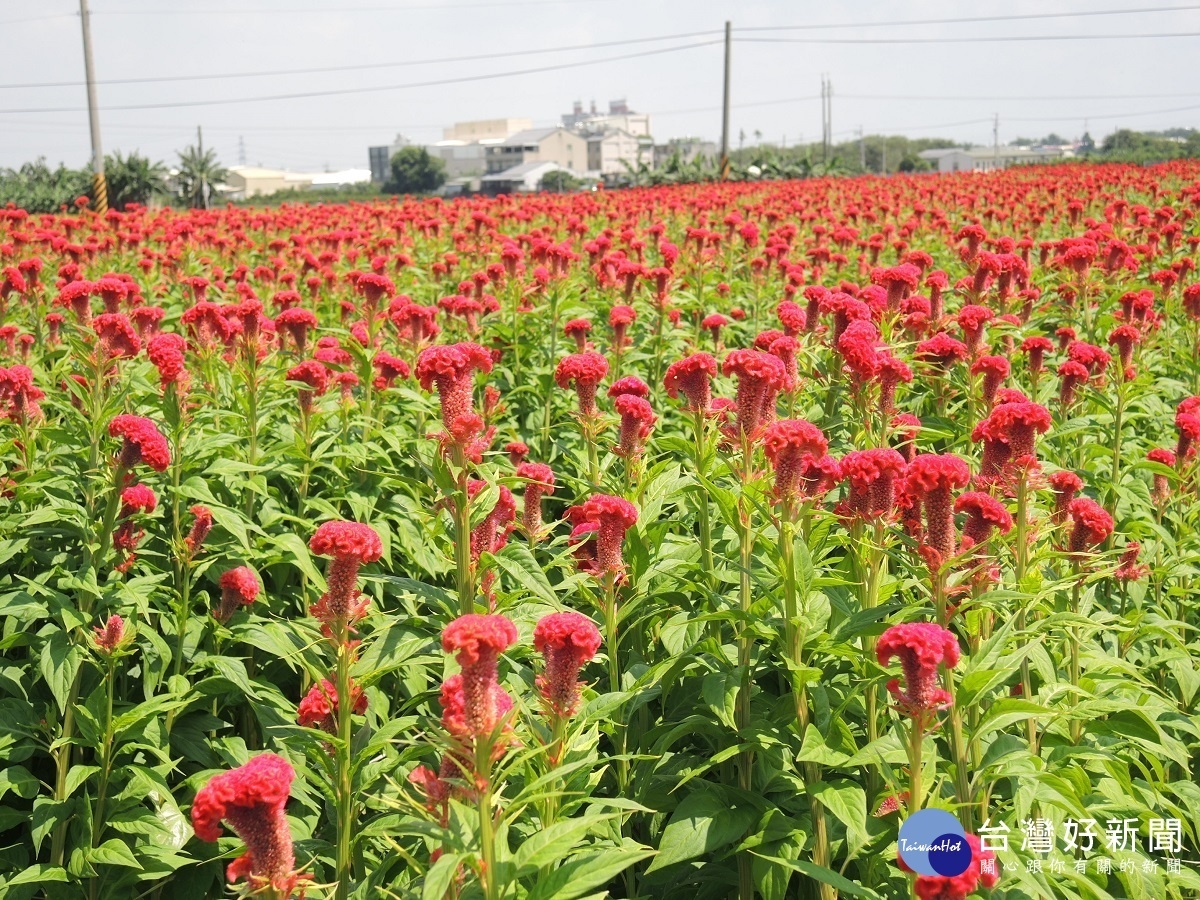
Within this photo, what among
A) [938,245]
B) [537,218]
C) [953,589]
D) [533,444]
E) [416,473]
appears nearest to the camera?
[953,589]

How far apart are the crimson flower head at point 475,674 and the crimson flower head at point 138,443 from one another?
190 cm

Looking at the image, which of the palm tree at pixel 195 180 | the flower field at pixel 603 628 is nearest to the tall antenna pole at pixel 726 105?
the palm tree at pixel 195 180

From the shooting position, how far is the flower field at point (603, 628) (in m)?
2.47

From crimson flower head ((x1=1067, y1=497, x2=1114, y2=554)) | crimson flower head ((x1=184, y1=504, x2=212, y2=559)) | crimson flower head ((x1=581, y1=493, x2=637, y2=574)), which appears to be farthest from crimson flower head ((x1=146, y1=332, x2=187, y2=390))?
crimson flower head ((x1=1067, y1=497, x2=1114, y2=554))

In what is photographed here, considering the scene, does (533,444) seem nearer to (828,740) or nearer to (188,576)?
(188,576)

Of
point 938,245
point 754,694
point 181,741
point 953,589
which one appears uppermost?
point 938,245

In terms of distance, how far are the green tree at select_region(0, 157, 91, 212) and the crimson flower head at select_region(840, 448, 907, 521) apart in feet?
90.9

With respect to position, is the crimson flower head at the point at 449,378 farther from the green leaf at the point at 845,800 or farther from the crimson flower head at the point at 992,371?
the crimson flower head at the point at 992,371

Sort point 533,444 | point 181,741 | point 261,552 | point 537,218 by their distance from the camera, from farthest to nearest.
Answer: point 537,218, point 533,444, point 261,552, point 181,741

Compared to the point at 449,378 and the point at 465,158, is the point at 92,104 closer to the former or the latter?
the point at 449,378

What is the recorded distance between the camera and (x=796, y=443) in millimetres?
2781

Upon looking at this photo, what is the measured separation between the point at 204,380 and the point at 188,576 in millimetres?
1634

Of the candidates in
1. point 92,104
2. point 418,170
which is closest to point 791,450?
point 92,104

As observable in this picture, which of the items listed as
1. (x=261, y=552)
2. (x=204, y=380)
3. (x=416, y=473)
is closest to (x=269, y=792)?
(x=261, y=552)
